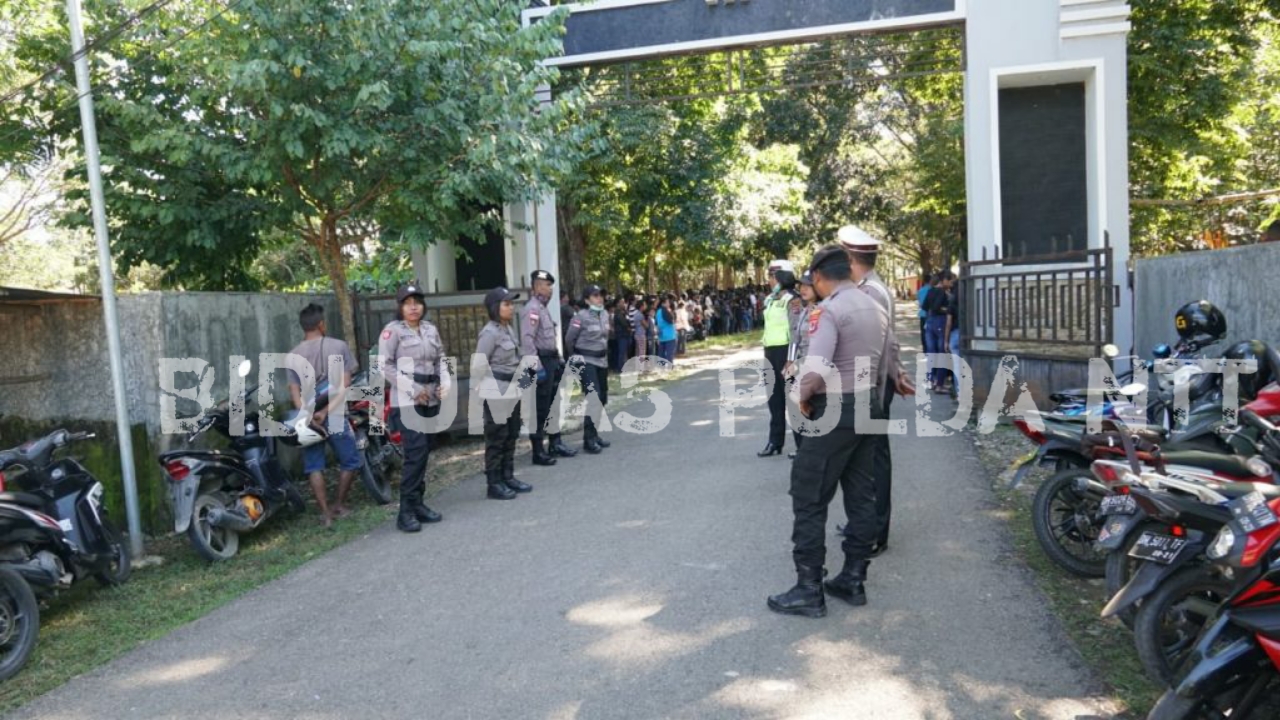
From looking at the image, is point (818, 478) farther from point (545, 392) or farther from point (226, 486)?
point (545, 392)

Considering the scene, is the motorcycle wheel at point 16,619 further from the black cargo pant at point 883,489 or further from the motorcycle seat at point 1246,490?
the motorcycle seat at point 1246,490

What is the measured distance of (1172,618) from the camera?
3.88 m

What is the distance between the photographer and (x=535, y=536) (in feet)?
21.8

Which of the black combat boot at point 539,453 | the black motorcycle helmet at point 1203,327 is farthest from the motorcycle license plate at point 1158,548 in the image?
the black combat boot at point 539,453

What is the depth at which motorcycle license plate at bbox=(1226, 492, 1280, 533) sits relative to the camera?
3176 millimetres

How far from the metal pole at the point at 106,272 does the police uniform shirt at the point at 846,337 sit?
488 centimetres

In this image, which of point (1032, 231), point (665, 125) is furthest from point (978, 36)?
point (665, 125)

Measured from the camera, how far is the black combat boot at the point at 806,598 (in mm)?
4781

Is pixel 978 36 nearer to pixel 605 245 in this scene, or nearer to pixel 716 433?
pixel 716 433

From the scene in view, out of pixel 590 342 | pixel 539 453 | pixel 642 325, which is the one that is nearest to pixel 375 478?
pixel 539 453

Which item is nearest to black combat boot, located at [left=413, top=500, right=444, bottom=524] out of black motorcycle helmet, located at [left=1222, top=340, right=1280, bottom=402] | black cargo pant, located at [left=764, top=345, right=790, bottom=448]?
black cargo pant, located at [left=764, top=345, right=790, bottom=448]

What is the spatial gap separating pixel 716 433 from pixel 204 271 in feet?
18.4

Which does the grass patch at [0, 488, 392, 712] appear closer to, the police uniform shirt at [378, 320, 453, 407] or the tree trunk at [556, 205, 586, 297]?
the police uniform shirt at [378, 320, 453, 407]

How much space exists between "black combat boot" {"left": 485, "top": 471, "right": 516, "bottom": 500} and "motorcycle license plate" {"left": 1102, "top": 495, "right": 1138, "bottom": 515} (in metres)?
4.77
